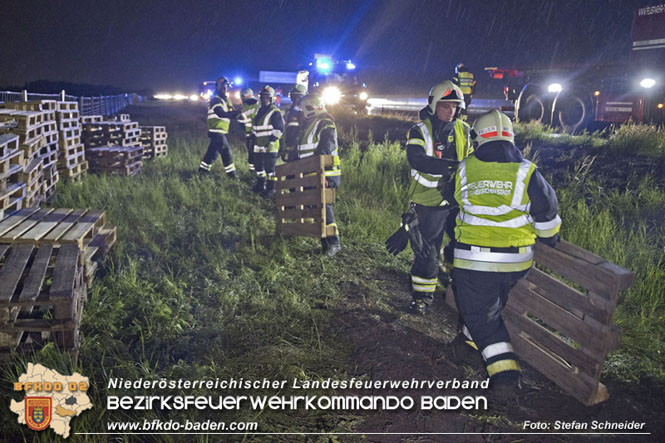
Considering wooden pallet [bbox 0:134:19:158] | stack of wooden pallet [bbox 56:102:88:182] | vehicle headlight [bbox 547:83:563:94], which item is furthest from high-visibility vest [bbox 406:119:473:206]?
vehicle headlight [bbox 547:83:563:94]

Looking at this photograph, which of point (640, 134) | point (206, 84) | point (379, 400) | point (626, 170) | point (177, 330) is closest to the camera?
point (379, 400)

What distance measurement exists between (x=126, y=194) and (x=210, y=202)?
1473mm

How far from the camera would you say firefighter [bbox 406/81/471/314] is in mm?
3865

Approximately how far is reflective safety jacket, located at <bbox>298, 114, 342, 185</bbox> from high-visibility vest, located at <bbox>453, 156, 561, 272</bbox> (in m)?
2.62

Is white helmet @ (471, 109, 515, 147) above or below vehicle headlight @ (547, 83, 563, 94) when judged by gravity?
below

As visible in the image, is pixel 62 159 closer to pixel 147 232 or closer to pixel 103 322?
pixel 147 232

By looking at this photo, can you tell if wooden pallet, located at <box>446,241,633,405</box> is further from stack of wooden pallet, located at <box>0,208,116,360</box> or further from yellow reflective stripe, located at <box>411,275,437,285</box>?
stack of wooden pallet, located at <box>0,208,116,360</box>

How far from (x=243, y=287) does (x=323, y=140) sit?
7.12ft

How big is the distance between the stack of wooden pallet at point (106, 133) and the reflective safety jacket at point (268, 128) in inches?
141

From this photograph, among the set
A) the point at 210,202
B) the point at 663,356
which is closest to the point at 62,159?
the point at 210,202

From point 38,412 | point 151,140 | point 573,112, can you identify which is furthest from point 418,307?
point 151,140

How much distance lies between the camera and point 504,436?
2.64 meters

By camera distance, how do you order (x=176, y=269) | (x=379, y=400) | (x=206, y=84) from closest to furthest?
(x=379, y=400) < (x=176, y=269) < (x=206, y=84)

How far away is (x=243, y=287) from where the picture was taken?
448cm
